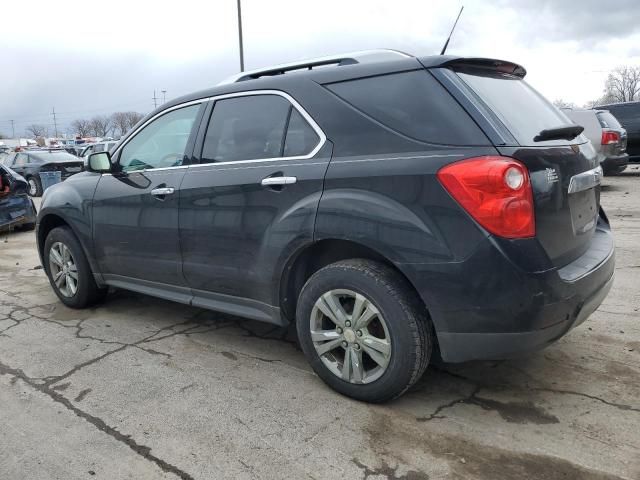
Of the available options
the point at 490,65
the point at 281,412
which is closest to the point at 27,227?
the point at 281,412

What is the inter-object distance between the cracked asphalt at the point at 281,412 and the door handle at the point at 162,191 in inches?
43.6

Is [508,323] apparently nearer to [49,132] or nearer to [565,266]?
[565,266]

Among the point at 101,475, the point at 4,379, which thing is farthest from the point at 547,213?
the point at 4,379


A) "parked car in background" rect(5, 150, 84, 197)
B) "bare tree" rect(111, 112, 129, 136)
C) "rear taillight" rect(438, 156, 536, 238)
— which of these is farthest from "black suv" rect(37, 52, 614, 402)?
"bare tree" rect(111, 112, 129, 136)

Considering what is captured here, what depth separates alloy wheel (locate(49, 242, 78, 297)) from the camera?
15.7ft

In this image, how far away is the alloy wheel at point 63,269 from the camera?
4.78 meters

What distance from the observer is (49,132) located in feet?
418

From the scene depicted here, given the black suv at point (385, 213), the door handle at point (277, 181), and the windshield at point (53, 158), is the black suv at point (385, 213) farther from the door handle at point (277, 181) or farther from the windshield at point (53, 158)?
the windshield at point (53, 158)

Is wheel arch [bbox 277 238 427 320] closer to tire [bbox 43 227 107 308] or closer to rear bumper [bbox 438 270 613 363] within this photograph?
rear bumper [bbox 438 270 613 363]

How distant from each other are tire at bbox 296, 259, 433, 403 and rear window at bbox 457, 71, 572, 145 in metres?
0.96

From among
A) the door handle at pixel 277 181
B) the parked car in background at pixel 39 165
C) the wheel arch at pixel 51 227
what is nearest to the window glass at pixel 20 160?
the parked car in background at pixel 39 165

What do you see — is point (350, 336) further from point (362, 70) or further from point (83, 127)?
point (83, 127)

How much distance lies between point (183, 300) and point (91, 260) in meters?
1.20

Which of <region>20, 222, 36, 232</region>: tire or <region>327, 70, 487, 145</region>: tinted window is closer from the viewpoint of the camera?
<region>327, 70, 487, 145</region>: tinted window
